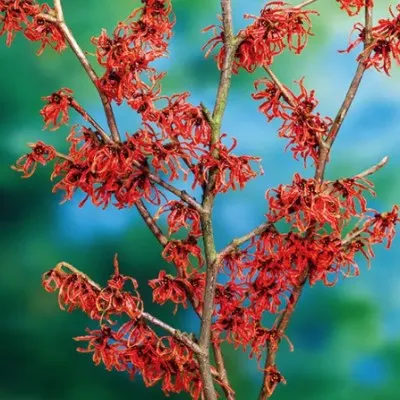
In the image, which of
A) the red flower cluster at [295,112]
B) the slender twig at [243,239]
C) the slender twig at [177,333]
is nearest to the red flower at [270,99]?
the red flower cluster at [295,112]

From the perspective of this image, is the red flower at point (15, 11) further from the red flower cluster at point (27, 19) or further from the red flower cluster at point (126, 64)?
the red flower cluster at point (126, 64)

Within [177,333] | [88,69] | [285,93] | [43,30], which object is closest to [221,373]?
[177,333]

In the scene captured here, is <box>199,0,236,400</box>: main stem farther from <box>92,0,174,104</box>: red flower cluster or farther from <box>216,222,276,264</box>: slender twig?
<box>92,0,174,104</box>: red flower cluster

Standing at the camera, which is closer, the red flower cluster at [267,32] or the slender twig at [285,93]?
the red flower cluster at [267,32]

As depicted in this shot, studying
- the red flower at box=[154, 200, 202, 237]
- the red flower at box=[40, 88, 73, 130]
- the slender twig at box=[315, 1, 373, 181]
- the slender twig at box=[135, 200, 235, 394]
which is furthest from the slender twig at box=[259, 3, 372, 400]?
the red flower at box=[40, 88, 73, 130]

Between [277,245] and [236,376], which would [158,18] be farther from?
[236,376]

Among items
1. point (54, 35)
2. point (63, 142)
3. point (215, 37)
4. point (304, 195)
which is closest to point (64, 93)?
point (54, 35)

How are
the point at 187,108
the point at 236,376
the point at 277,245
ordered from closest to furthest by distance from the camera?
the point at 187,108, the point at 277,245, the point at 236,376

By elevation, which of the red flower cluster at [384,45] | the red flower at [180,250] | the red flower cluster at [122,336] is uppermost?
the red flower cluster at [384,45]
